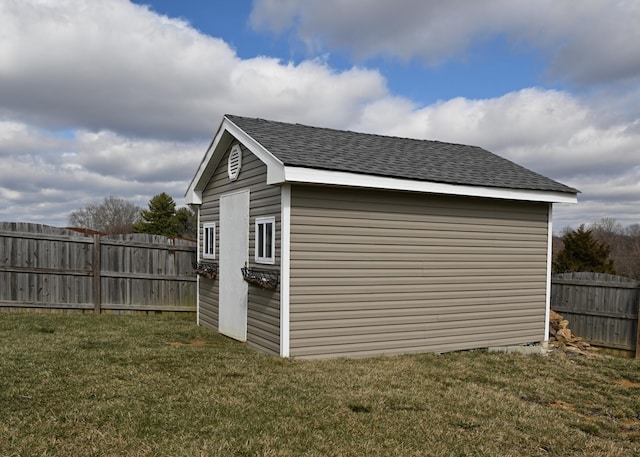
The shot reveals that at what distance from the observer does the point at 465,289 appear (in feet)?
28.0

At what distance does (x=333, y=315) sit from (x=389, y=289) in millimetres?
1032

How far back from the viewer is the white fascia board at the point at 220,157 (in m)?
7.04

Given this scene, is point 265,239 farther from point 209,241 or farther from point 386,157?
point 209,241

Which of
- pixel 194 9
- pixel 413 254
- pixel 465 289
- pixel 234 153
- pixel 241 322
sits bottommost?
pixel 241 322

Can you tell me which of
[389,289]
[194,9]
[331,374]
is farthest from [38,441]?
[194,9]

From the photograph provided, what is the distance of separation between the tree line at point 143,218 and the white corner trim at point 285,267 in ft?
68.0

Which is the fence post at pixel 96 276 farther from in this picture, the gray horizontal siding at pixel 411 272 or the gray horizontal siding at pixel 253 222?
the gray horizontal siding at pixel 411 272

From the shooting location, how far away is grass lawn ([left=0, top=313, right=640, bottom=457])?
415cm

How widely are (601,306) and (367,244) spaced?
546 centimetres

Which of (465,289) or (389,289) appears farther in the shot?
(465,289)

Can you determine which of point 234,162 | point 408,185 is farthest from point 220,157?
point 408,185

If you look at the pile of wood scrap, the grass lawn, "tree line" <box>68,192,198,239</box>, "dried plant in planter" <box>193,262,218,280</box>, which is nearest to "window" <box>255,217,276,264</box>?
the grass lawn

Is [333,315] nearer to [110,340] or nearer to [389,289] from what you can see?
[389,289]

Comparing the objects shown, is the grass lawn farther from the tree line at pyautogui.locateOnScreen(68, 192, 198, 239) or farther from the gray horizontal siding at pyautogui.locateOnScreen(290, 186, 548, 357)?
the tree line at pyautogui.locateOnScreen(68, 192, 198, 239)
